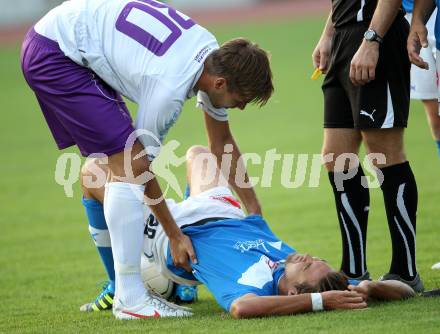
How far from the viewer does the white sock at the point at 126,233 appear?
5043 millimetres

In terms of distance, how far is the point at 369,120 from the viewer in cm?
513

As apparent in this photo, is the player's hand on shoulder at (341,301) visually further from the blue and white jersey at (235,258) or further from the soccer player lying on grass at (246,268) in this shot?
the blue and white jersey at (235,258)

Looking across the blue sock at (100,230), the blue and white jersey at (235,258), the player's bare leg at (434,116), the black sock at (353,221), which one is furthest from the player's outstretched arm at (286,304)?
the player's bare leg at (434,116)

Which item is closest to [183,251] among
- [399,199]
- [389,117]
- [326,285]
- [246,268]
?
[246,268]

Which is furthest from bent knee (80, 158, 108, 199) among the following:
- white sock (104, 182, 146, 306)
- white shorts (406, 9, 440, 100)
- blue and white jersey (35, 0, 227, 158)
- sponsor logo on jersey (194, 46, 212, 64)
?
white shorts (406, 9, 440, 100)

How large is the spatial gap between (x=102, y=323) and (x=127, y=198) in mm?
697

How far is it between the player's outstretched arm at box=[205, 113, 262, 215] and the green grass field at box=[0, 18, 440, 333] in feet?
1.39

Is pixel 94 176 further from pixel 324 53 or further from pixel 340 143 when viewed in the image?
pixel 324 53

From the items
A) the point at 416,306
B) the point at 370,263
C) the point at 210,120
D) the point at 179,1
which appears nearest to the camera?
the point at 416,306

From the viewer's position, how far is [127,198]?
5.04m

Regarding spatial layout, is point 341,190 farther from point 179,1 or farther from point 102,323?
point 179,1

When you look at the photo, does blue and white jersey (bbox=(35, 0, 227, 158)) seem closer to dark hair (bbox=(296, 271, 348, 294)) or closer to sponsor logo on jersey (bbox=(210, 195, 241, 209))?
sponsor logo on jersey (bbox=(210, 195, 241, 209))

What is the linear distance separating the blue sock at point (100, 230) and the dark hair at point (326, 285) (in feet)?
4.42

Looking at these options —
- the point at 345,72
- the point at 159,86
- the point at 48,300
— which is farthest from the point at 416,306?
the point at 48,300
